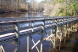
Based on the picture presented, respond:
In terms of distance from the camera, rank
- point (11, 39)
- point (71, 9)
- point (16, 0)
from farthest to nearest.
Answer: point (16, 0) < point (71, 9) < point (11, 39)

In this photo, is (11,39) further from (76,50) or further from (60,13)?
(60,13)

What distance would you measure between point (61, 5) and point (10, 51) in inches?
1102

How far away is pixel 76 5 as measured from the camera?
3091 centimetres

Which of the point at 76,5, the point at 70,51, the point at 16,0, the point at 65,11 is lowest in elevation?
the point at 70,51

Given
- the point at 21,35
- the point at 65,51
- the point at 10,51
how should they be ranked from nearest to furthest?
the point at 21,35 < the point at 10,51 < the point at 65,51

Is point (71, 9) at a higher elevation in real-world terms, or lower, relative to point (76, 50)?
higher

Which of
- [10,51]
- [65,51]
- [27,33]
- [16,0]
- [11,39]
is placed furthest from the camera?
[16,0]

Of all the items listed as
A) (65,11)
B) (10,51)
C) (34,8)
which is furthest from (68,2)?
(34,8)

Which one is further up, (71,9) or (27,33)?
(71,9)

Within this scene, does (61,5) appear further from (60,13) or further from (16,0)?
(16,0)

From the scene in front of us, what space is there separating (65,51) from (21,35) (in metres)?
5.10

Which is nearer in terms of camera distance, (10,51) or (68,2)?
(10,51)

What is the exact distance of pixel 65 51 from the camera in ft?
27.7

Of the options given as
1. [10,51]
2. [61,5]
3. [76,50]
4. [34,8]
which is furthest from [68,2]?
[34,8]
